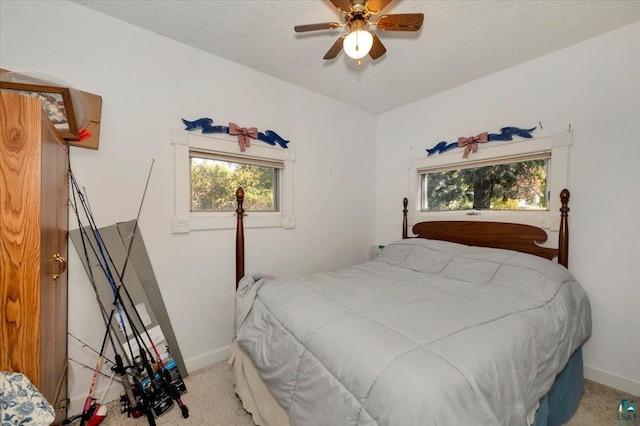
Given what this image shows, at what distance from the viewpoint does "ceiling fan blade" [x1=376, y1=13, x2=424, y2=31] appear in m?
1.53

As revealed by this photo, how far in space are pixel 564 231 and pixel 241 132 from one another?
8.81ft

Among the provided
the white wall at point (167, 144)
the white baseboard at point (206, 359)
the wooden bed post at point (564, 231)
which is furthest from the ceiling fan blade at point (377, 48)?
the white baseboard at point (206, 359)

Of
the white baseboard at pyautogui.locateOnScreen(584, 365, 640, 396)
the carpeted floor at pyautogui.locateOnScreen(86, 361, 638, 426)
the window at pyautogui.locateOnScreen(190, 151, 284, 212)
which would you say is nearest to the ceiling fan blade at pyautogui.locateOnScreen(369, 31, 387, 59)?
the window at pyautogui.locateOnScreen(190, 151, 284, 212)

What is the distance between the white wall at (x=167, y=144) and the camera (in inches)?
67.6

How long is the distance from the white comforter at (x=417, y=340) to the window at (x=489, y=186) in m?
0.68

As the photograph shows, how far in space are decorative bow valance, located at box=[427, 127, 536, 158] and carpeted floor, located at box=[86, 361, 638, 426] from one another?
6.36 ft

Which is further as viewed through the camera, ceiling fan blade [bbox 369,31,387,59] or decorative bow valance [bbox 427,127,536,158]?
decorative bow valance [bbox 427,127,536,158]

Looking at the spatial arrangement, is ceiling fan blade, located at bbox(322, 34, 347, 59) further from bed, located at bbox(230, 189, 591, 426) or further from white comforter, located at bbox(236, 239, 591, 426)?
white comforter, located at bbox(236, 239, 591, 426)

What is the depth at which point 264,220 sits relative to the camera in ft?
8.50

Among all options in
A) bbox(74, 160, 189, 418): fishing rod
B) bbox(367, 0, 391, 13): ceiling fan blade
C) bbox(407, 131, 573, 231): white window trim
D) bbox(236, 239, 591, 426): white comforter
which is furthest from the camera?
bbox(407, 131, 573, 231): white window trim

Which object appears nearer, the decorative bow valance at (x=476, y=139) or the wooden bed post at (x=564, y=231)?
the wooden bed post at (x=564, y=231)

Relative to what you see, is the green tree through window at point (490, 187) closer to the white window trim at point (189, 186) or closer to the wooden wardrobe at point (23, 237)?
the white window trim at point (189, 186)

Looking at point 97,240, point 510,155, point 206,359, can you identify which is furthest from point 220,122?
point 510,155

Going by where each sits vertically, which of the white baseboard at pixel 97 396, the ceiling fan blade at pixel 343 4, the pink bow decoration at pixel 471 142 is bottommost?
the white baseboard at pixel 97 396
